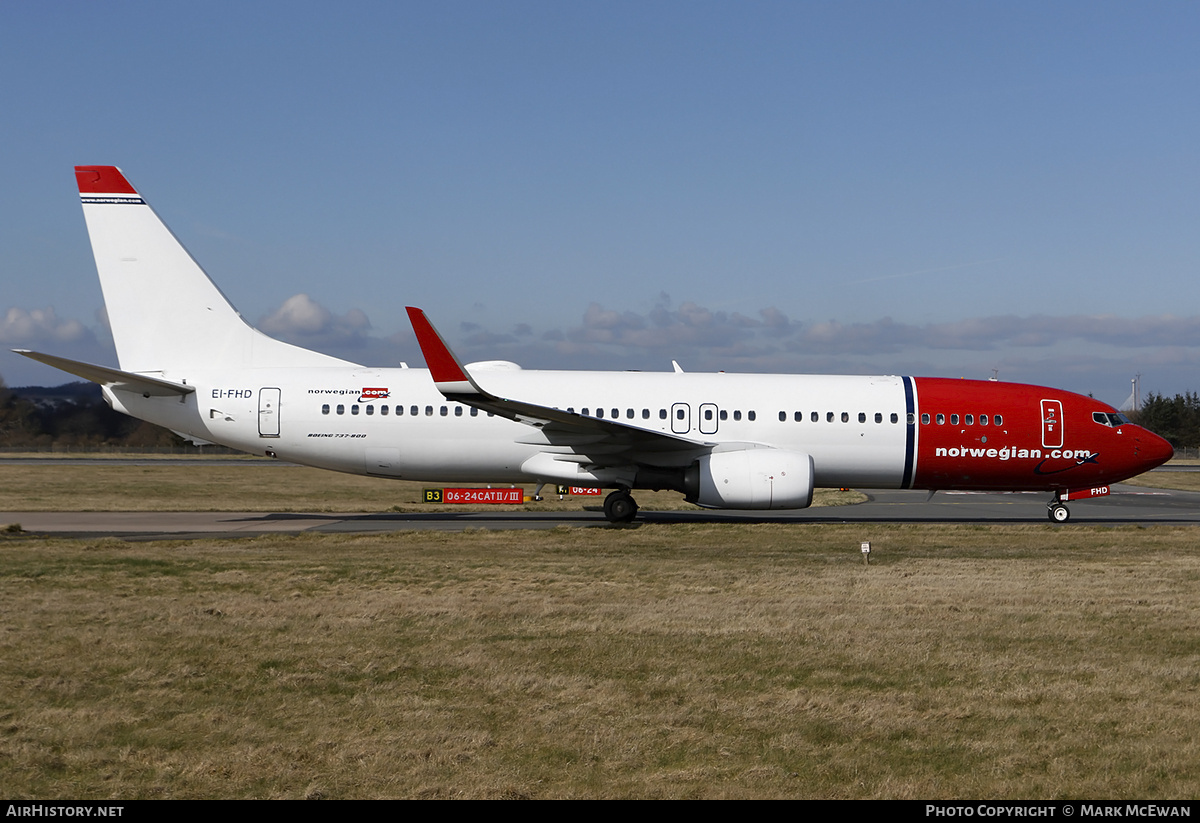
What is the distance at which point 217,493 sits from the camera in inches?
1229

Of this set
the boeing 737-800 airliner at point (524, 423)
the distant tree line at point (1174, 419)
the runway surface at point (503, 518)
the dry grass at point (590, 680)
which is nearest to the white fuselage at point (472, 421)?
the boeing 737-800 airliner at point (524, 423)

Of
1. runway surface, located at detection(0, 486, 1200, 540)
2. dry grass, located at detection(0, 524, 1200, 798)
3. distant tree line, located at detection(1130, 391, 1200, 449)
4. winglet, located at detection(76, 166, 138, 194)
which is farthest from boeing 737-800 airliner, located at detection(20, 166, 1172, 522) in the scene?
distant tree line, located at detection(1130, 391, 1200, 449)

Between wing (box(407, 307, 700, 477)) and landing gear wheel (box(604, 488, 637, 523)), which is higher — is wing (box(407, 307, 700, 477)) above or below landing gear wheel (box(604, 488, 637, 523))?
above

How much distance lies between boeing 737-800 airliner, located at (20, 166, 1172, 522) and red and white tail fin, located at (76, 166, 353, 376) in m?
0.03

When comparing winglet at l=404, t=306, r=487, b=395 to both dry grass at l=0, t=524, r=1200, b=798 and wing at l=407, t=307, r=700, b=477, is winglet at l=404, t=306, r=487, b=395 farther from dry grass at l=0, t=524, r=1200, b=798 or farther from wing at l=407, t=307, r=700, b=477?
dry grass at l=0, t=524, r=1200, b=798

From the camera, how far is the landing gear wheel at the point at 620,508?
69.3ft

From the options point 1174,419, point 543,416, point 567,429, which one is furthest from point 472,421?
point 1174,419

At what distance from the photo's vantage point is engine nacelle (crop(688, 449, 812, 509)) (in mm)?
19812

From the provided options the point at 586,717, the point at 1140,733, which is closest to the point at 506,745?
the point at 586,717

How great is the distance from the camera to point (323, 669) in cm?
751

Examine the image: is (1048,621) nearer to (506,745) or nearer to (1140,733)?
(1140,733)

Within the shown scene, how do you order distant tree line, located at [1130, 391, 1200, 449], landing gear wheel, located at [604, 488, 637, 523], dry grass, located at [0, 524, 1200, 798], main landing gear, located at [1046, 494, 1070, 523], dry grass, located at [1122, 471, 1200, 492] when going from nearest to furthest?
1. dry grass, located at [0, 524, 1200, 798]
2. landing gear wheel, located at [604, 488, 637, 523]
3. main landing gear, located at [1046, 494, 1070, 523]
4. dry grass, located at [1122, 471, 1200, 492]
5. distant tree line, located at [1130, 391, 1200, 449]

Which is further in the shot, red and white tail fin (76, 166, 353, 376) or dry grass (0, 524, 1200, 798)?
red and white tail fin (76, 166, 353, 376)
